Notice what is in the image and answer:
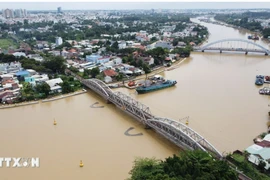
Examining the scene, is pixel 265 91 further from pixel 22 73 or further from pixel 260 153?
pixel 22 73

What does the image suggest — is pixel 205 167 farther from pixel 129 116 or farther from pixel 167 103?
pixel 167 103

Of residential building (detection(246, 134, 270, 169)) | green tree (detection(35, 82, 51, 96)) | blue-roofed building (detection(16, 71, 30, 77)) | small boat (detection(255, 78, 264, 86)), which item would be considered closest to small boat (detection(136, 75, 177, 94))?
green tree (detection(35, 82, 51, 96))

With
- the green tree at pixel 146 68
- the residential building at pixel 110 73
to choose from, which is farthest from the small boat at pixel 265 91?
the residential building at pixel 110 73

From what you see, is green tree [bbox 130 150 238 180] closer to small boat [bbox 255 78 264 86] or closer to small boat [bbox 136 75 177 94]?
small boat [bbox 136 75 177 94]

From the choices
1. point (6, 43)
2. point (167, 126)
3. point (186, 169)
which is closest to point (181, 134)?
point (167, 126)

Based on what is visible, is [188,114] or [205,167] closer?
[205,167]

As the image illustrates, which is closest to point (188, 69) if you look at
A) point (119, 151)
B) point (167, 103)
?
point (167, 103)
